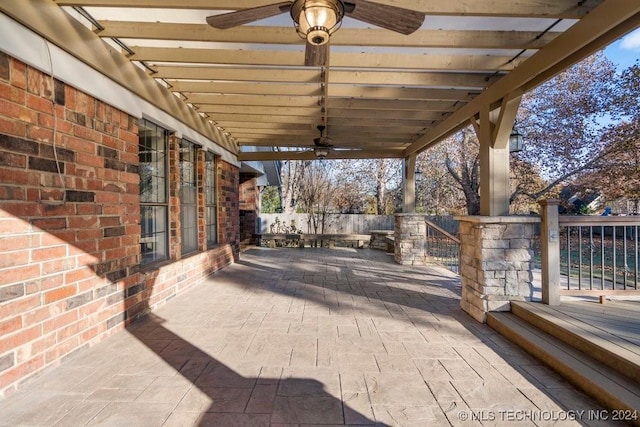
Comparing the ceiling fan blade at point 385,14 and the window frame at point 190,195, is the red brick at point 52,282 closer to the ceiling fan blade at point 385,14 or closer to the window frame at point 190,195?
the window frame at point 190,195

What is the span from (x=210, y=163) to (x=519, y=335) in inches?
211

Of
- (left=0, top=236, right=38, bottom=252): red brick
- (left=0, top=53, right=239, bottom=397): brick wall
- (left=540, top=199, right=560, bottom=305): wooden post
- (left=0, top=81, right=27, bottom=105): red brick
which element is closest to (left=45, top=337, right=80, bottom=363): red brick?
(left=0, top=53, right=239, bottom=397): brick wall

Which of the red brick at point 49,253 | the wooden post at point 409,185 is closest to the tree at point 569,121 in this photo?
the wooden post at point 409,185

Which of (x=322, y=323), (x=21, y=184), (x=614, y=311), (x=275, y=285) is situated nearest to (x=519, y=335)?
(x=614, y=311)

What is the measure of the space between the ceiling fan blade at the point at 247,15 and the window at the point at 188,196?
10.1 feet

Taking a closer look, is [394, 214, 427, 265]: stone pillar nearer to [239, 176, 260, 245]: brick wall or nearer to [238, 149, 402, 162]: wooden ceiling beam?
[238, 149, 402, 162]: wooden ceiling beam

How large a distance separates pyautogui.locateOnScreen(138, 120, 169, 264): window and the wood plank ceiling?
0.68 m

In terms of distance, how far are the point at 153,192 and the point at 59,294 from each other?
73.4 inches

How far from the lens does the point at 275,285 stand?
5160 millimetres

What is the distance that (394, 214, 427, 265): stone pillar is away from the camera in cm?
696

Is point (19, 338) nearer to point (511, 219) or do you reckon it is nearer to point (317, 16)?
point (317, 16)

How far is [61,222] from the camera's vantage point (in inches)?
99.2

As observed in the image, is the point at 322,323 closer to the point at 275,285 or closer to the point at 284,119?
the point at 275,285

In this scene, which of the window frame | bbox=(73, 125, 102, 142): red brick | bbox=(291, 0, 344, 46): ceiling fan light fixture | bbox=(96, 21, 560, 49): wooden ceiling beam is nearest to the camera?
bbox=(291, 0, 344, 46): ceiling fan light fixture
